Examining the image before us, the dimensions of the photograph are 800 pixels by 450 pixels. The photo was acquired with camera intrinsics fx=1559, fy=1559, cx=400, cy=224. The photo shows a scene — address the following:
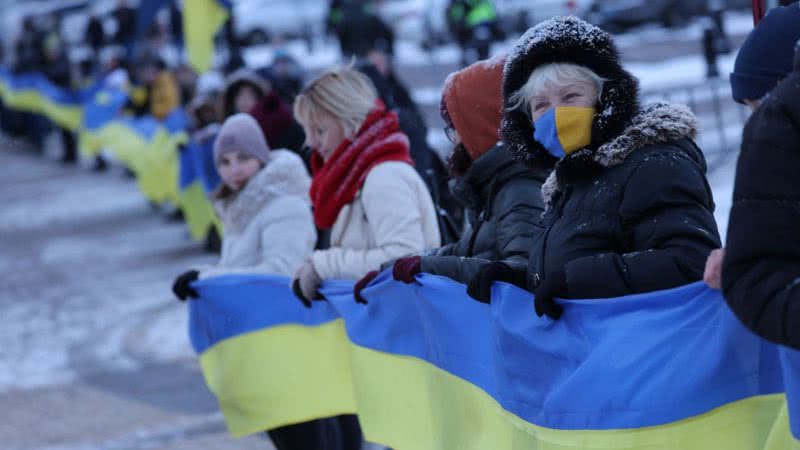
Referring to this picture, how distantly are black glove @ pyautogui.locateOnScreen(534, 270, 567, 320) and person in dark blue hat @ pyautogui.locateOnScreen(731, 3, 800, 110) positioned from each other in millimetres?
830

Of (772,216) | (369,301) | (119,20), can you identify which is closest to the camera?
(772,216)

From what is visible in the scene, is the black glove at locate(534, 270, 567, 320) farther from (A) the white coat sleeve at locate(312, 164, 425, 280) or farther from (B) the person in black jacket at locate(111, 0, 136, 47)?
(B) the person in black jacket at locate(111, 0, 136, 47)

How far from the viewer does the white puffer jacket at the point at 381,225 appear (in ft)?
18.2

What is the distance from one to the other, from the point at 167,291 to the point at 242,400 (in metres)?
7.11

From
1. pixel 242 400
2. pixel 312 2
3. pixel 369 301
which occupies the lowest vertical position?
pixel 312 2

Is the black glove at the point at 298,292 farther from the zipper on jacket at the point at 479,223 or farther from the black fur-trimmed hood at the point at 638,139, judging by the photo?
the black fur-trimmed hood at the point at 638,139

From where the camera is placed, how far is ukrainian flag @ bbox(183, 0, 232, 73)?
55.6 ft

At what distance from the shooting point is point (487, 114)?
16.4ft

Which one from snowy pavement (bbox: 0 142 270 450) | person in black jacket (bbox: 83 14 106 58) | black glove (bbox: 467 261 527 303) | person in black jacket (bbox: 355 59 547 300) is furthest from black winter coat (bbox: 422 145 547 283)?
person in black jacket (bbox: 83 14 106 58)

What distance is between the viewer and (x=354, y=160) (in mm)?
5652

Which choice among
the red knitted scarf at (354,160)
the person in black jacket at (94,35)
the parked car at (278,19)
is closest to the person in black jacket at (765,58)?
the red knitted scarf at (354,160)

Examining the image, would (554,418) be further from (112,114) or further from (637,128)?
(112,114)

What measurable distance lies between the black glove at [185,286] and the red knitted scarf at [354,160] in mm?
1107

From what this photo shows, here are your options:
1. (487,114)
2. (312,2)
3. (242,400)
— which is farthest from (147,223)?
(312,2)
